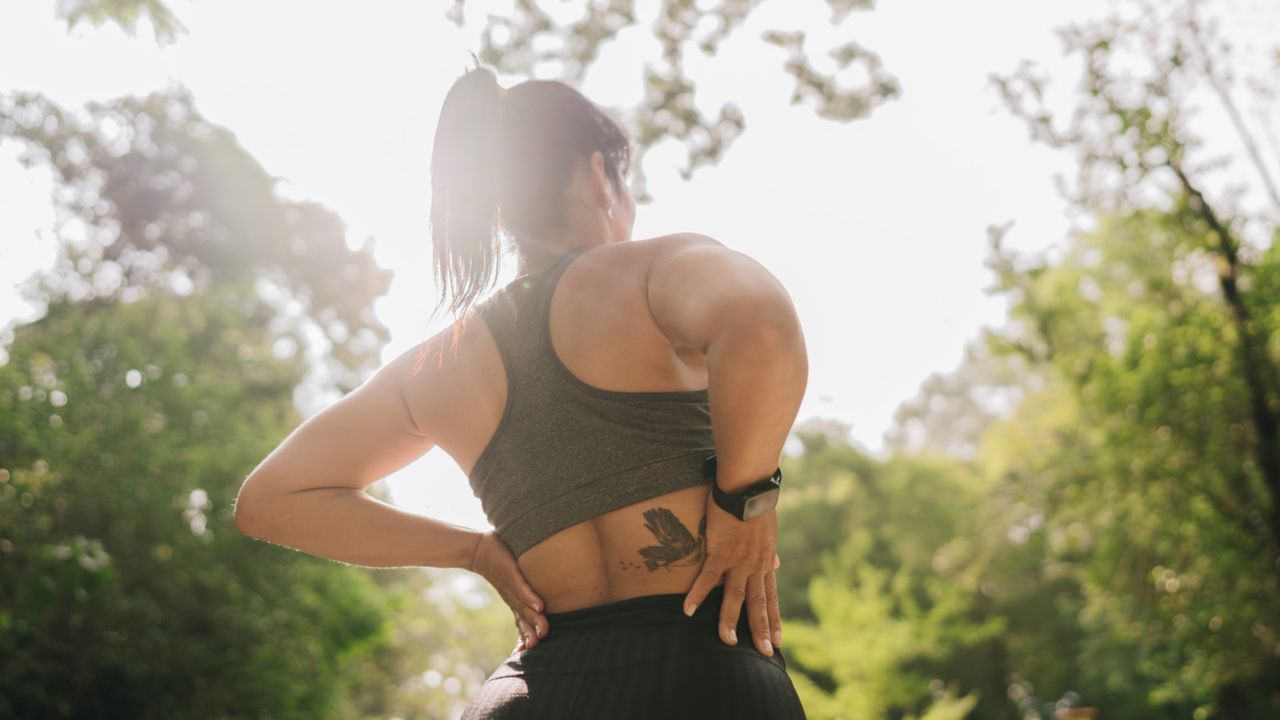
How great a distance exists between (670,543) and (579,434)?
242mm

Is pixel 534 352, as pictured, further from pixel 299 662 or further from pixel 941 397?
pixel 941 397

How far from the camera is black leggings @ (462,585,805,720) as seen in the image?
141 cm

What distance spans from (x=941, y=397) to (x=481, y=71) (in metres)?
48.7

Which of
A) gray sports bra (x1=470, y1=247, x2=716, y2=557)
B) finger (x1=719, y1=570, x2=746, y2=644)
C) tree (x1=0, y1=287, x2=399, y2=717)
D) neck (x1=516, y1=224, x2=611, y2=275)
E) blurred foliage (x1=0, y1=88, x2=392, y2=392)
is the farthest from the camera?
blurred foliage (x1=0, y1=88, x2=392, y2=392)

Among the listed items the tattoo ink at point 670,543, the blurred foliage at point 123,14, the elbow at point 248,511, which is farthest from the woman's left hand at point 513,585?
the blurred foliage at point 123,14

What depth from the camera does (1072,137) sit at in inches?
433

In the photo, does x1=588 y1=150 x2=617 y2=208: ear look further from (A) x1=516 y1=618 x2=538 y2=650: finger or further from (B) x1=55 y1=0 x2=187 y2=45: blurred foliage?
(B) x1=55 y1=0 x2=187 y2=45: blurred foliage

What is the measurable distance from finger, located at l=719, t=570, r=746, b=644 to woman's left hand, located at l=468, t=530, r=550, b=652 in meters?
0.35

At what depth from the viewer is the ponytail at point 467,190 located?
70.9 inches

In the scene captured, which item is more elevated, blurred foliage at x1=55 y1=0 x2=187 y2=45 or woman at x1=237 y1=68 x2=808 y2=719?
blurred foliage at x1=55 y1=0 x2=187 y2=45

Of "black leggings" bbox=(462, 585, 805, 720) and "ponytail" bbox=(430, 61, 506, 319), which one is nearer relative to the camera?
"black leggings" bbox=(462, 585, 805, 720)

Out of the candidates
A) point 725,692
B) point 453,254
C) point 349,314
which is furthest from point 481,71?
point 349,314

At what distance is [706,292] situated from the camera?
4.57ft

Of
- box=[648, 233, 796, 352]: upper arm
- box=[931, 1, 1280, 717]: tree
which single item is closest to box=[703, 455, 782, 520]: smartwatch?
box=[648, 233, 796, 352]: upper arm
